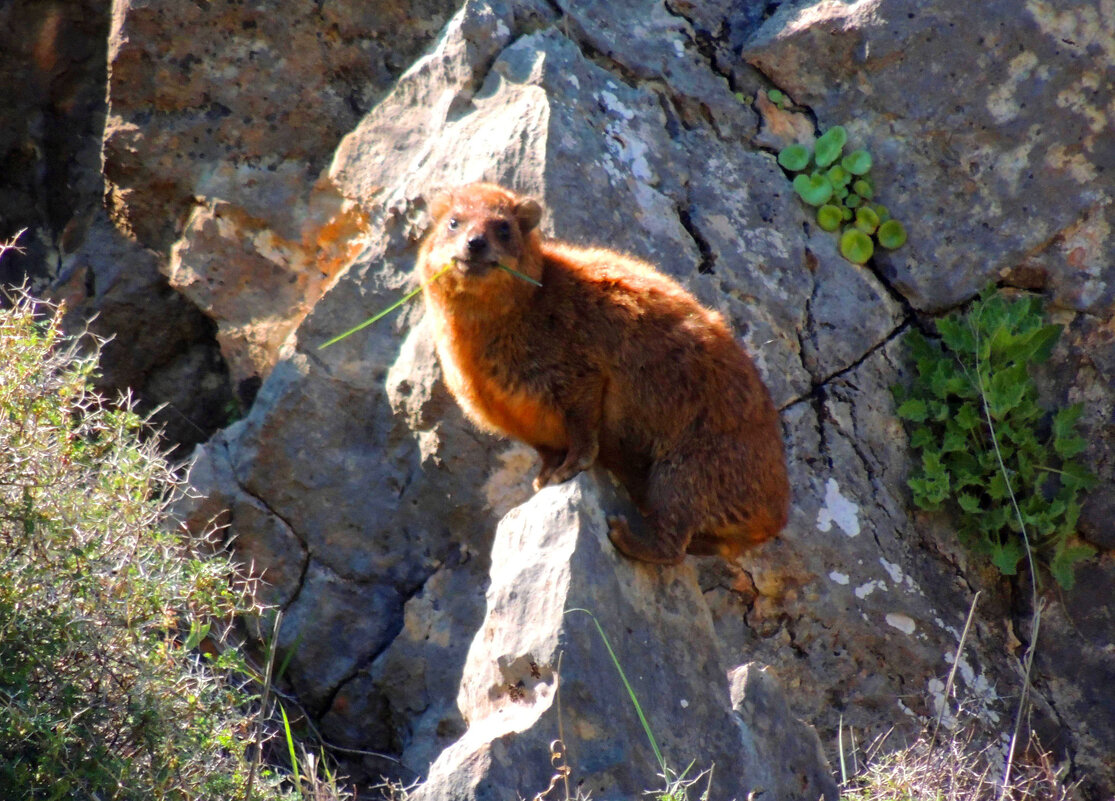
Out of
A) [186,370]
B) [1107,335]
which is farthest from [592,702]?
[186,370]

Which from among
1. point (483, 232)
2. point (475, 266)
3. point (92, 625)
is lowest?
point (92, 625)

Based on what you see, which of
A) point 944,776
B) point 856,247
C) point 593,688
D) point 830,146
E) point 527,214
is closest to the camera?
point 593,688

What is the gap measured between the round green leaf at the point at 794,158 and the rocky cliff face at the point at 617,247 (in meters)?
0.11

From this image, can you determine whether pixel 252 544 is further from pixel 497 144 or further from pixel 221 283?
pixel 497 144

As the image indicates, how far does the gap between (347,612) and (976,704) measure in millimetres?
3188

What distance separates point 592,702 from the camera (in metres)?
4.07

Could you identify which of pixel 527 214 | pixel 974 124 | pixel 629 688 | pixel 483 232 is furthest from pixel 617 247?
pixel 629 688

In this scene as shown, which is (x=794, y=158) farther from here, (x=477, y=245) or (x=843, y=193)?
(x=477, y=245)

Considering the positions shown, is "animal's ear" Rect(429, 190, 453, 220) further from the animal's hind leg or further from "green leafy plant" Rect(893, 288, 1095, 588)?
"green leafy plant" Rect(893, 288, 1095, 588)

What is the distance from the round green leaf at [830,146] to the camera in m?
6.46

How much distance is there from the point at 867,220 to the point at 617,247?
1.44 metres

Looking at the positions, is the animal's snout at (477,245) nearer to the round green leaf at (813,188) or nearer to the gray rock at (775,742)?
the gray rock at (775,742)

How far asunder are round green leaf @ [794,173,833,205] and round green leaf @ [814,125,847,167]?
102 millimetres

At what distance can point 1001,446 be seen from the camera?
5945 mm
